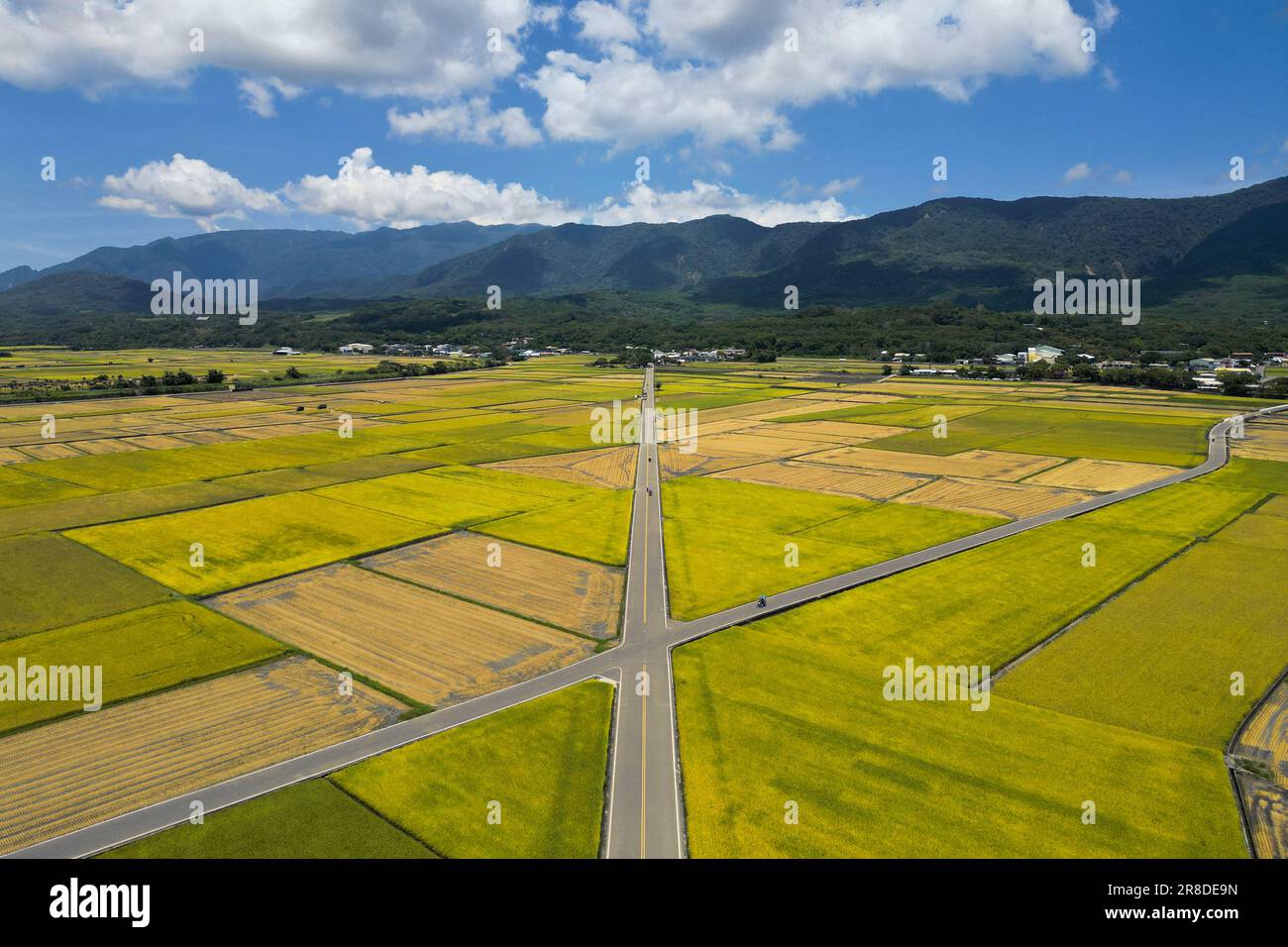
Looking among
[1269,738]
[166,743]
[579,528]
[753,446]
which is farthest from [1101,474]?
[166,743]

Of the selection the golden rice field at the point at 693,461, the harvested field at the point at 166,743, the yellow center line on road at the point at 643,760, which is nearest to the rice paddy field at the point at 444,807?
the yellow center line on road at the point at 643,760

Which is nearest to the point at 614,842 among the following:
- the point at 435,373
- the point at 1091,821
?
the point at 1091,821

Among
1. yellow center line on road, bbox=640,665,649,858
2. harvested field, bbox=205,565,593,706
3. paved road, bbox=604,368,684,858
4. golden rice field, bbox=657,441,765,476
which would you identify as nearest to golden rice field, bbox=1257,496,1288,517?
golden rice field, bbox=657,441,765,476

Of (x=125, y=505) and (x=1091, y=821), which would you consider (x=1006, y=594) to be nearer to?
(x=1091, y=821)

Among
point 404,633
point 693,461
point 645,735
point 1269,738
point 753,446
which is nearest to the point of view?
point 1269,738

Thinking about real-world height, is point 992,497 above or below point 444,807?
above

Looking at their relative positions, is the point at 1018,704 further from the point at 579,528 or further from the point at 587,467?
the point at 587,467
